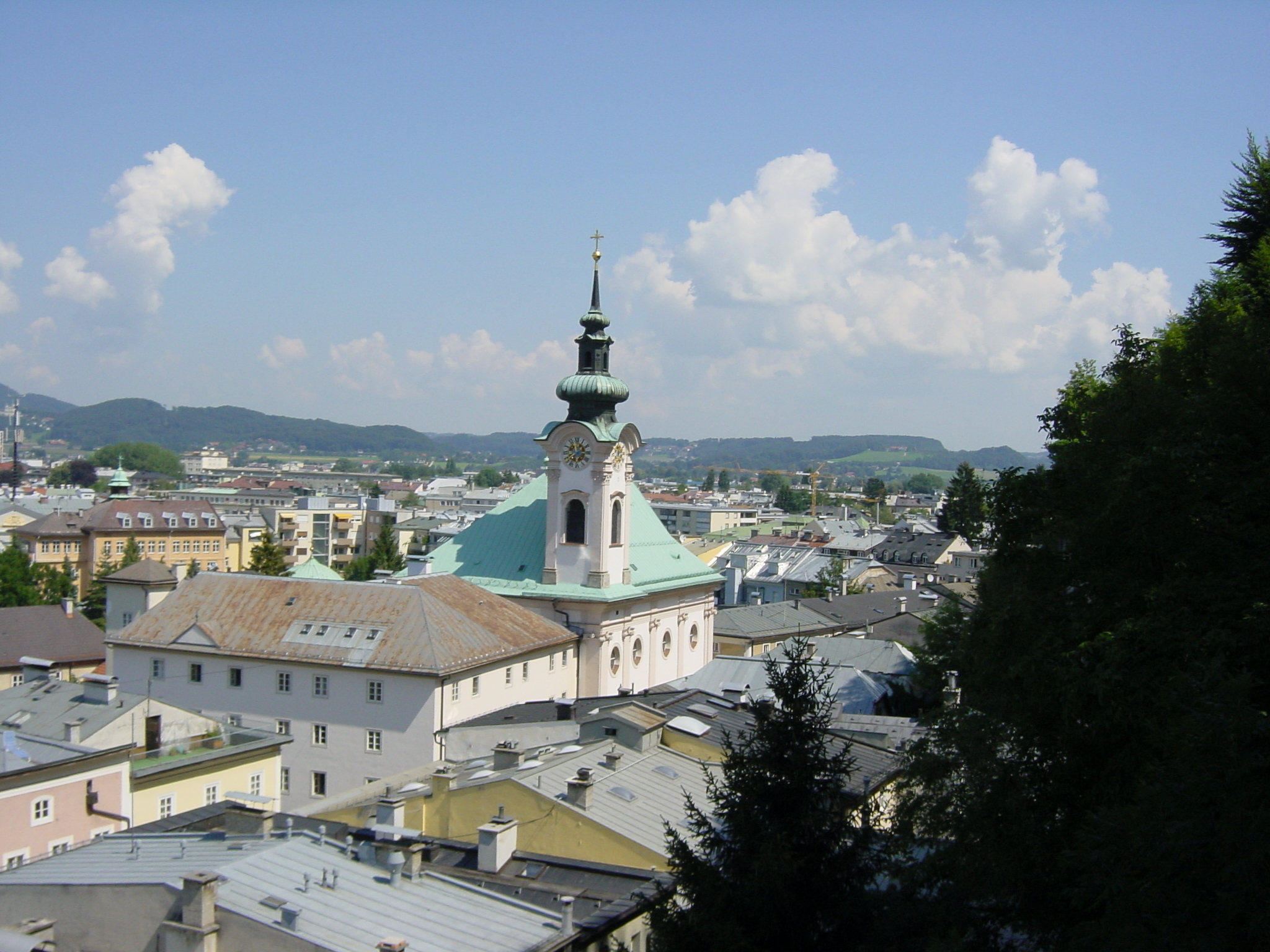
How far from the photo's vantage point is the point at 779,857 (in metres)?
14.7

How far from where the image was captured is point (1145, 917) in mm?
12047

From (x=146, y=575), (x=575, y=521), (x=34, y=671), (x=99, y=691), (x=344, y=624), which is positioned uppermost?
(x=575, y=521)

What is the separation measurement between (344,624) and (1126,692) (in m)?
30.0

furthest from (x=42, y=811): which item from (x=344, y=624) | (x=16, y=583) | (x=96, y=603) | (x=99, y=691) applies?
(x=96, y=603)

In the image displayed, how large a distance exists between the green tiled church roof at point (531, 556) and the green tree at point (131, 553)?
35.5 m

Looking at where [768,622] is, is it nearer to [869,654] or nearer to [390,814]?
[869,654]

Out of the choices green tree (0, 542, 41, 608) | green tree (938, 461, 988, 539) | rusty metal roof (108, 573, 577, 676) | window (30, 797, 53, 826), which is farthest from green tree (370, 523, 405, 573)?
green tree (938, 461, 988, 539)

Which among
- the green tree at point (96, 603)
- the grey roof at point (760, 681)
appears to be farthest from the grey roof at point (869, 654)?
the green tree at point (96, 603)

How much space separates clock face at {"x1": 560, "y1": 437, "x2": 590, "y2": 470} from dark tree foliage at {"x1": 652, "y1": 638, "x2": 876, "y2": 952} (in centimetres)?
3509

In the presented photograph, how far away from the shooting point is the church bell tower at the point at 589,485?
50.6 metres

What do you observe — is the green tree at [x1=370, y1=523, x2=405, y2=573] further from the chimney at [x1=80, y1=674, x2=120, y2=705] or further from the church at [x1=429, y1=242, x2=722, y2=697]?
the chimney at [x1=80, y1=674, x2=120, y2=705]

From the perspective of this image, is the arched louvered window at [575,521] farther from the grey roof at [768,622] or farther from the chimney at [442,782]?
the chimney at [442,782]

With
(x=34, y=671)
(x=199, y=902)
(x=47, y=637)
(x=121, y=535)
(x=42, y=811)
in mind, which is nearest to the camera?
(x=199, y=902)

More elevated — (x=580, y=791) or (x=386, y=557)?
(x=580, y=791)
